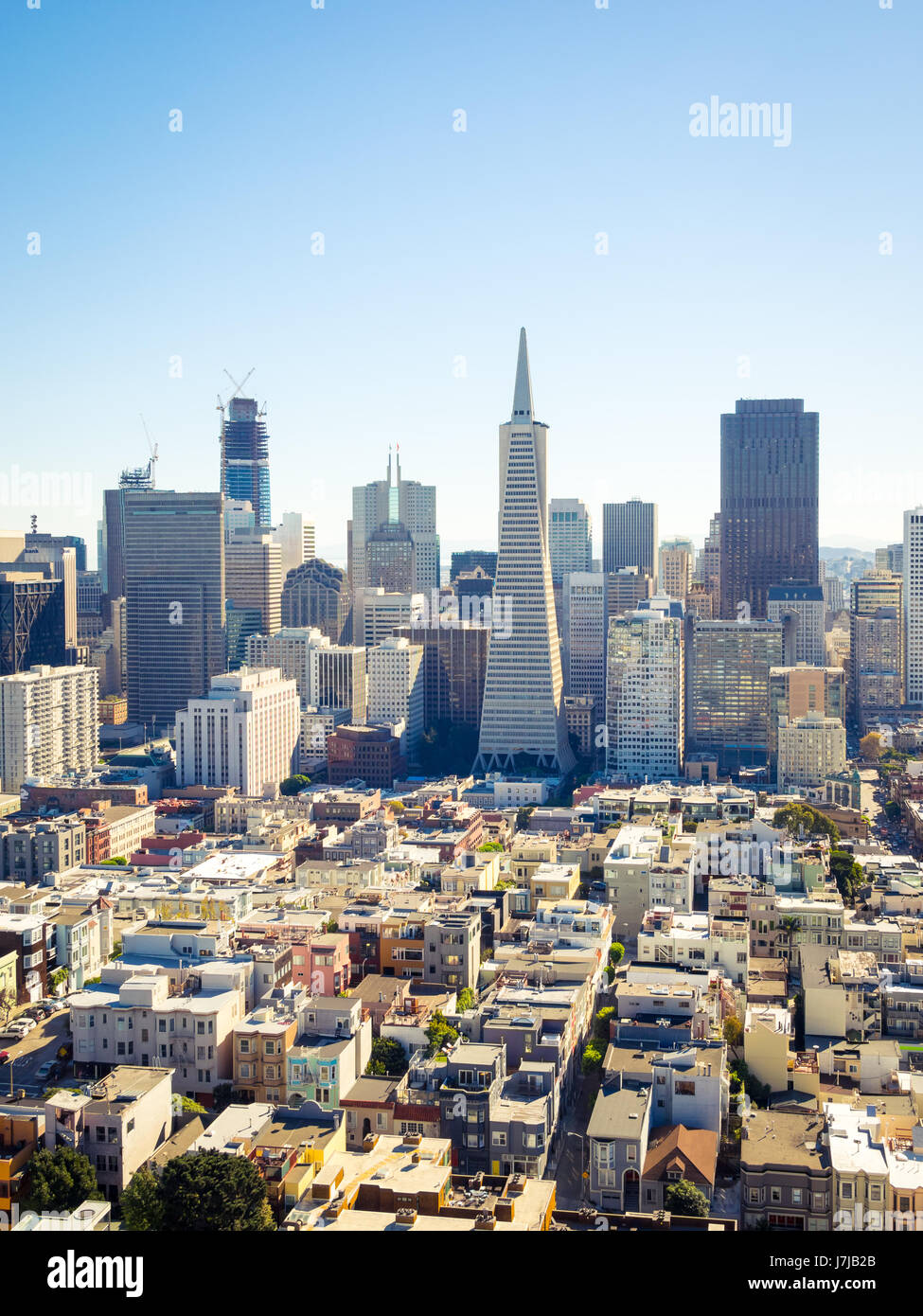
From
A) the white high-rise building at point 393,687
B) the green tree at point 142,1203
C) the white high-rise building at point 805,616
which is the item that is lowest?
the green tree at point 142,1203

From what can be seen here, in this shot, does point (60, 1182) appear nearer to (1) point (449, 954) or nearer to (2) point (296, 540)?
(1) point (449, 954)

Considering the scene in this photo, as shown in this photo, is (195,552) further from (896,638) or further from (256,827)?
(896,638)

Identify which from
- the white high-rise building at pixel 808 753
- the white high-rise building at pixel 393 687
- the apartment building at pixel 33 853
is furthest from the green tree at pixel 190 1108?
the white high-rise building at pixel 393 687

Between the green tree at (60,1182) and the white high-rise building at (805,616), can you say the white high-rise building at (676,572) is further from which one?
the green tree at (60,1182)

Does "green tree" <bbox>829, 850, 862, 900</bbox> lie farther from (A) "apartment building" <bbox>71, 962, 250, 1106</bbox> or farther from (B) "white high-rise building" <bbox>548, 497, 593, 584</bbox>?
(B) "white high-rise building" <bbox>548, 497, 593, 584</bbox>

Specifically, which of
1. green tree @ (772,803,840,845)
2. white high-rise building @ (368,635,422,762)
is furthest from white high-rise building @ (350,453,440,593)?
green tree @ (772,803,840,845)

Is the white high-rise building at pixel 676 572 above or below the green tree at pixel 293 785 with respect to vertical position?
above

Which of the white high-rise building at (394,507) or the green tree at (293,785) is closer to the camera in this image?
the green tree at (293,785)

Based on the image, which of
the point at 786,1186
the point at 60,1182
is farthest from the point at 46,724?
the point at 786,1186
